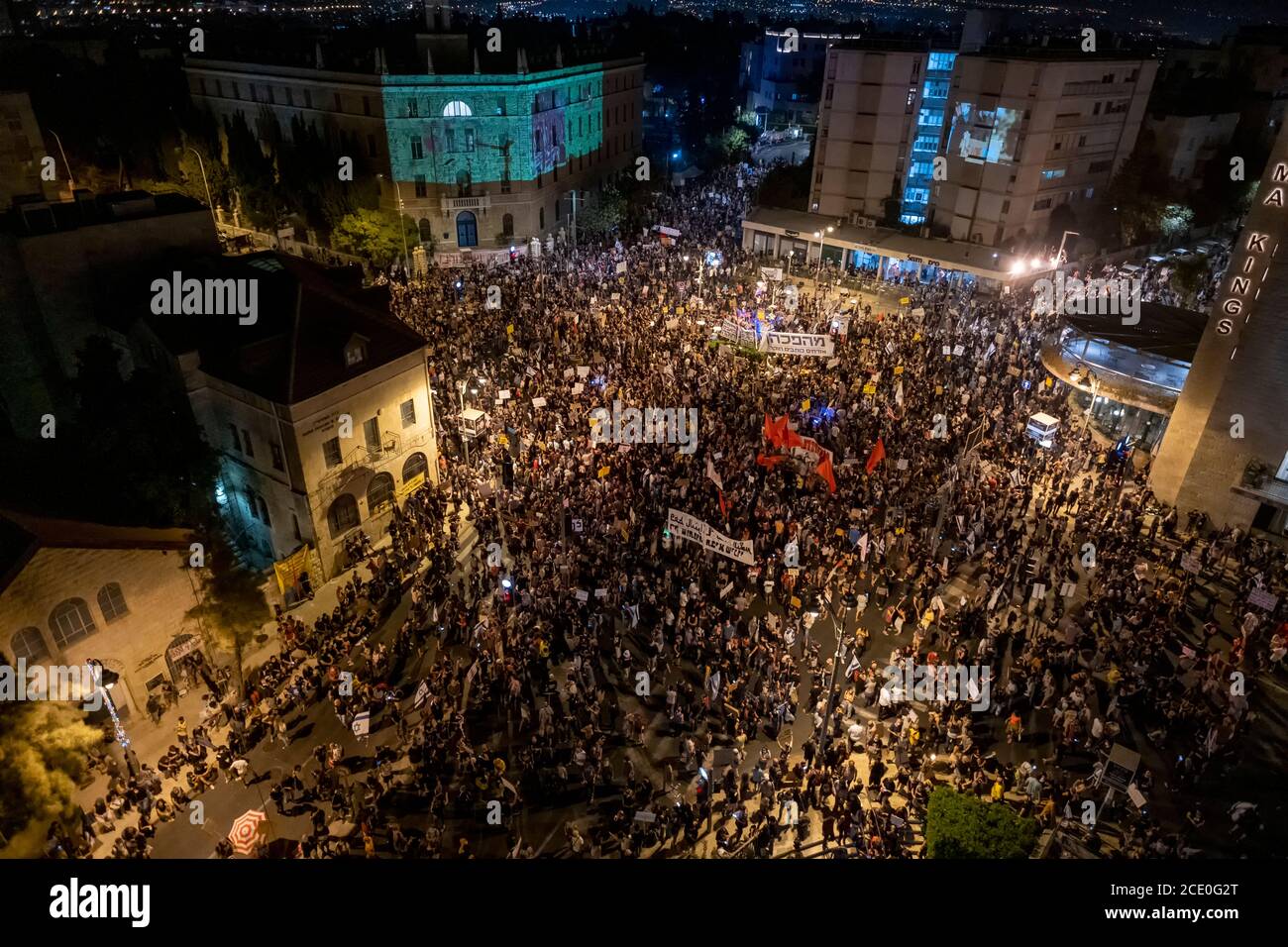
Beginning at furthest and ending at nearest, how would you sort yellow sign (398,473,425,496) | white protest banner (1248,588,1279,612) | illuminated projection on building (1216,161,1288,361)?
1. yellow sign (398,473,425,496)
2. illuminated projection on building (1216,161,1288,361)
3. white protest banner (1248,588,1279,612)

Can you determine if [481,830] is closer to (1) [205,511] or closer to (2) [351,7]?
(1) [205,511]

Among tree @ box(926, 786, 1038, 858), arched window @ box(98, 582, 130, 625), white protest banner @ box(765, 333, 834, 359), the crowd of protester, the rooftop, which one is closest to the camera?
tree @ box(926, 786, 1038, 858)

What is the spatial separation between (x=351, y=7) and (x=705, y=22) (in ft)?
329

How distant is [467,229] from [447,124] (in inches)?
264

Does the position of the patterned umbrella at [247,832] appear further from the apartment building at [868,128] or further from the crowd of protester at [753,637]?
the apartment building at [868,128]

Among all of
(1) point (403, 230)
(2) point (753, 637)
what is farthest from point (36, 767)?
(1) point (403, 230)

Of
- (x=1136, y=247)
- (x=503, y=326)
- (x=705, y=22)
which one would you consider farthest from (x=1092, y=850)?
(x=705, y=22)

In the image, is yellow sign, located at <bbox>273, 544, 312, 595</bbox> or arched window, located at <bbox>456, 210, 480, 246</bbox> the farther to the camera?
arched window, located at <bbox>456, 210, 480, 246</bbox>

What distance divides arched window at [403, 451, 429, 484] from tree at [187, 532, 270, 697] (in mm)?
6296

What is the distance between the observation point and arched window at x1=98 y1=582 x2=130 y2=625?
17453 mm

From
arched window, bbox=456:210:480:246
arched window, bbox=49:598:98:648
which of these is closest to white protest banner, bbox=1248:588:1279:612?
arched window, bbox=49:598:98:648

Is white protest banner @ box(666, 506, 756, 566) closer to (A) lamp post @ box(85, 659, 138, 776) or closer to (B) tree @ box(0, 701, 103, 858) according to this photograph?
(B) tree @ box(0, 701, 103, 858)

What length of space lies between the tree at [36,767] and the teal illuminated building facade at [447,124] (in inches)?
1472

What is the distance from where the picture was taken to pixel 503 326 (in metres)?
35.6
